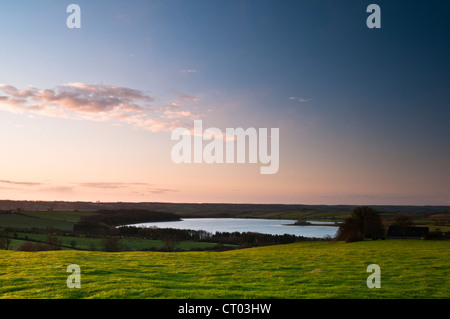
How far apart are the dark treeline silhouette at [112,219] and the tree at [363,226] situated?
8710cm

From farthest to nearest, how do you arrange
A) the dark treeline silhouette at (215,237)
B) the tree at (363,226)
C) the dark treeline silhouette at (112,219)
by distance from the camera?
the dark treeline silhouette at (112,219) → the dark treeline silhouette at (215,237) → the tree at (363,226)

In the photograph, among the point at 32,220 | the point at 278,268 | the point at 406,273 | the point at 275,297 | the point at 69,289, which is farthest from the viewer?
the point at 32,220

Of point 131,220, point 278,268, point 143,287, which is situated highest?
point 143,287

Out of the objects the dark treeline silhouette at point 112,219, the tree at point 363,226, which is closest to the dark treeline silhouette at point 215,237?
the dark treeline silhouette at point 112,219

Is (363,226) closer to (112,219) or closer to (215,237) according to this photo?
(215,237)

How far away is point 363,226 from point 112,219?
351 ft

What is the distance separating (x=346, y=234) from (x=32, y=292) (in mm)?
56886

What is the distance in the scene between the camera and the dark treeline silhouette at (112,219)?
123 meters

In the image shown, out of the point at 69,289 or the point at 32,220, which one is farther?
the point at 32,220

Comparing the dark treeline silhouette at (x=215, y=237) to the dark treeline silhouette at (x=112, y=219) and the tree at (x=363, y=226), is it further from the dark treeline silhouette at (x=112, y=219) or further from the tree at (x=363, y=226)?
the tree at (x=363, y=226)
